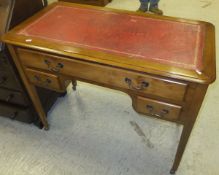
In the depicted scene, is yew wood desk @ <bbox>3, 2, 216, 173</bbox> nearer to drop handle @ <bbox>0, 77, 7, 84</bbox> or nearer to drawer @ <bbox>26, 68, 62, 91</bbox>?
drawer @ <bbox>26, 68, 62, 91</bbox>

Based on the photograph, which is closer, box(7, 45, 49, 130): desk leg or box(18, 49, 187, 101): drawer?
box(18, 49, 187, 101): drawer

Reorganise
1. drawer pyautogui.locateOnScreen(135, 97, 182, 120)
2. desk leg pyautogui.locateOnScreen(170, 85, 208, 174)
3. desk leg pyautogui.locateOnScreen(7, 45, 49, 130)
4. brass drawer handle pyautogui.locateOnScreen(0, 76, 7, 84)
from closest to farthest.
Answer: desk leg pyautogui.locateOnScreen(170, 85, 208, 174), drawer pyautogui.locateOnScreen(135, 97, 182, 120), desk leg pyautogui.locateOnScreen(7, 45, 49, 130), brass drawer handle pyautogui.locateOnScreen(0, 76, 7, 84)

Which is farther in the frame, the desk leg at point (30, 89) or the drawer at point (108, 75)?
the desk leg at point (30, 89)

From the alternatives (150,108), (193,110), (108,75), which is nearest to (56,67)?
(108,75)

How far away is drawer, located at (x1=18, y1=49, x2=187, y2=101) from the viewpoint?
2.67ft

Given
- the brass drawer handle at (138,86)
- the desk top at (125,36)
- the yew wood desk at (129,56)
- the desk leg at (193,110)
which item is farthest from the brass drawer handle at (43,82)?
the desk leg at (193,110)

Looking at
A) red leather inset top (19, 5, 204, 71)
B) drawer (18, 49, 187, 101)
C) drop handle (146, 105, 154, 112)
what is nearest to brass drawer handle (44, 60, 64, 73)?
drawer (18, 49, 187, 101)

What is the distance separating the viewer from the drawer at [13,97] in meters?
1.28

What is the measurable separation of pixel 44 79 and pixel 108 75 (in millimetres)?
375

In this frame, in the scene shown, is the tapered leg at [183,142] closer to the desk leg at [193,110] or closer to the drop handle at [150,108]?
the desk leg at [193,110]

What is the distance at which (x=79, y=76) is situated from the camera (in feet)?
3.16

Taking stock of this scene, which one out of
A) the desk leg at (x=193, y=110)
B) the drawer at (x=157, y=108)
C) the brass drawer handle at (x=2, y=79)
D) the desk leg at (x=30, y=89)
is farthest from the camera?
the brass drawer handle at (x=2, y=79)

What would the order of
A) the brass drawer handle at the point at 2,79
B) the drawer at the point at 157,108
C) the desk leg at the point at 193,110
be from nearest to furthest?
1. the desk leg at the point at 193,110
2. the drawer at the point at 157,108
3. the brass drawer handle at the point at 2,79

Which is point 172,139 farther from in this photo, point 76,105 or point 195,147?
point 76,105
